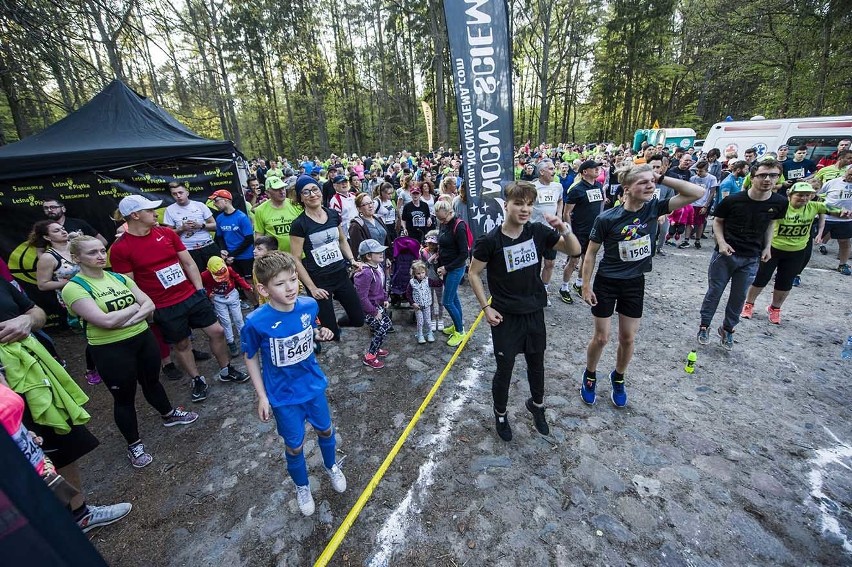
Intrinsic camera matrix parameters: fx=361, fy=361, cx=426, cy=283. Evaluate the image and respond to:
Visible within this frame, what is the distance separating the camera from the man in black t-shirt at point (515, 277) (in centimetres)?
292

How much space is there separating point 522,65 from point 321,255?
138ft

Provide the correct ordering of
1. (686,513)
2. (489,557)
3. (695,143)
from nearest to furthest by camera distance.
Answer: (489,557) → (686,513) → (695,143)

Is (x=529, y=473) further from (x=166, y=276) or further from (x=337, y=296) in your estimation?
(x=166, y=276)

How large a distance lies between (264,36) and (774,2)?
34450mm

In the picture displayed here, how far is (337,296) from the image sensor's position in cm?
447

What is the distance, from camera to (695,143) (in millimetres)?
23859

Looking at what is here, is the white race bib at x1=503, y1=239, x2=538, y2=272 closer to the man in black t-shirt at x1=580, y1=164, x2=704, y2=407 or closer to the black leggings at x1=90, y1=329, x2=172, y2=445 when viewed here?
the man in black t-shirt at x1=580, y1=164, x2=704, y2=407

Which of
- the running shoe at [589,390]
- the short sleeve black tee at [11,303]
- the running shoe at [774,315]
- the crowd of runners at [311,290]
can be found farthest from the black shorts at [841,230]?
the short sleeve black tee at [11,303]

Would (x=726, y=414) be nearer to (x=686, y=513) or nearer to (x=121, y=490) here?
(x=686, y=513)

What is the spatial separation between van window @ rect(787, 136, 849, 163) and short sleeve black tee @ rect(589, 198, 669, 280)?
46.9 feet

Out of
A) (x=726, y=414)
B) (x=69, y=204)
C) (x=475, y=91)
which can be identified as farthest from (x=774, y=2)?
(x=69, y=204)

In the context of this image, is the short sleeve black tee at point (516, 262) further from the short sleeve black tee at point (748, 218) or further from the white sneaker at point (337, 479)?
the short sleeve black tee at point (748, 218)

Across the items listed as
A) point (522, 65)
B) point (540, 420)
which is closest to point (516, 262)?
point (540, 420)

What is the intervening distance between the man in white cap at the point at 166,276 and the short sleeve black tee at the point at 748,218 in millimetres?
6114
